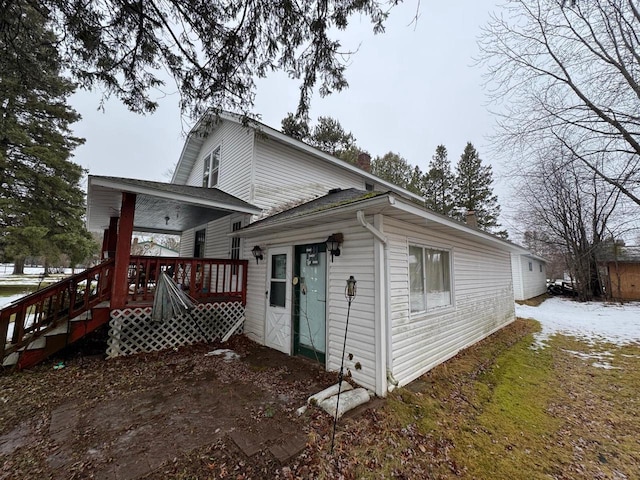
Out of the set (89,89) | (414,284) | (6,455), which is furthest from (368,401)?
(89,89)

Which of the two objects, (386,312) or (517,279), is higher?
(517,279)

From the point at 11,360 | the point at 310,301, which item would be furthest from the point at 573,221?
the point at 11,360

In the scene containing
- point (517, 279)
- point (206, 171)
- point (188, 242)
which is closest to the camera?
point (206, 171)

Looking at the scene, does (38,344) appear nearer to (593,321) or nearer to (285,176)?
(285,176)

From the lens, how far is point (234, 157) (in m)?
8.19

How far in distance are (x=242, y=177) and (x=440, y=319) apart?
6.42 metres

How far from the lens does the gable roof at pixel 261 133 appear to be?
5.28 m

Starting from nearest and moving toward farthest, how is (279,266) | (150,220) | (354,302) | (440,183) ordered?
(354,302)
(279,266)
(150,220)
(440,183)

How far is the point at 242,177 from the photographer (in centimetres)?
764

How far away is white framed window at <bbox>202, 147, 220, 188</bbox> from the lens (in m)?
9.45

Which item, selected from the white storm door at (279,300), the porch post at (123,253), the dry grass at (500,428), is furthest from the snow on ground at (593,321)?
the porch post at (123,253)

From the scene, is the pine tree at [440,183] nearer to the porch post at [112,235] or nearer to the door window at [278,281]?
the door window at [278,281]

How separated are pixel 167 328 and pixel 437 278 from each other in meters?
6.13

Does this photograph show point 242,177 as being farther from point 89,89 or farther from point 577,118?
point 577,118
